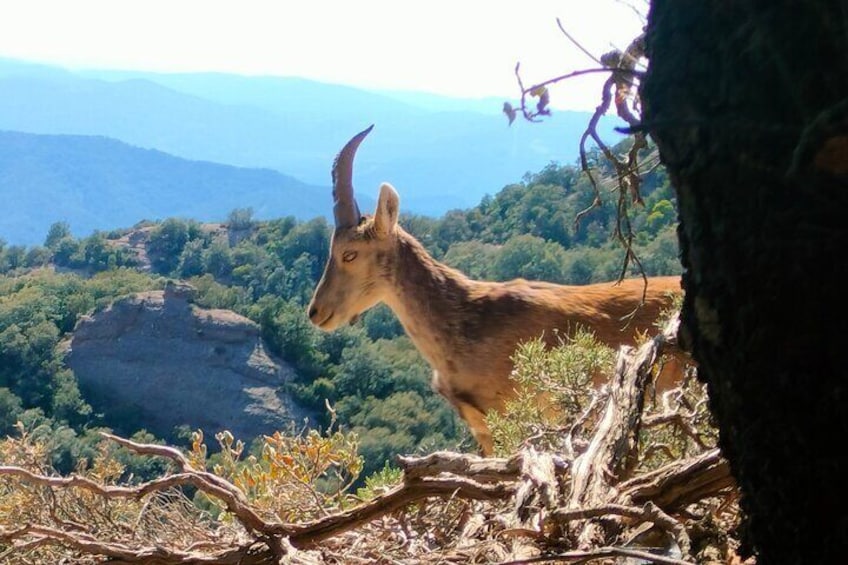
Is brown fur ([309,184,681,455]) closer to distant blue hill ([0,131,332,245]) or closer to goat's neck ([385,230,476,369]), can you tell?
goat's neck ([385,230,476,369])

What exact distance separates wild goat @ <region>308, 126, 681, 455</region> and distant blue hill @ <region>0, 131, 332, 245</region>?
A: 5745 inches

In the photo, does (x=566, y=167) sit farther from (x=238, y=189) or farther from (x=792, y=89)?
(x=238, y=189)

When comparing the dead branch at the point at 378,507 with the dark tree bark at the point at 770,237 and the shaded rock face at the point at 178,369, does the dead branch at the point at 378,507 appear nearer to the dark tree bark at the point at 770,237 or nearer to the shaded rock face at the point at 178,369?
the dark tree bark at the point at 770,237

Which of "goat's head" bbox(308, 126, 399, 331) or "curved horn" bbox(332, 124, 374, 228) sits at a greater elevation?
"curved horn" bbox(332, 124, 374, 228)

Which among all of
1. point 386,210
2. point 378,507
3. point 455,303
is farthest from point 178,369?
point 378,507

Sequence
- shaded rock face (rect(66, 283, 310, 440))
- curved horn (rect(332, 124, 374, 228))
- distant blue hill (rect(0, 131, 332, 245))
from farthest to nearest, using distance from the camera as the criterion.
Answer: distant blue hill (rect(0, 131, 332, 245)) → shaded rock face (rect(66, 283, 310, 440)) → curved horn (rect(332, 124, 374, 228))

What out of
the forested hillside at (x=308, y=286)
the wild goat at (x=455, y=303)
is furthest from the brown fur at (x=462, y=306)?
the forested hillside at (x=308, y=286)

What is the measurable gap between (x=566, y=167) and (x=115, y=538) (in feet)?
130

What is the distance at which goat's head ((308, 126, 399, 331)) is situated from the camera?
6.50 metres

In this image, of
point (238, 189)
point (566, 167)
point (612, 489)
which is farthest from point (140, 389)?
point (238, 189)

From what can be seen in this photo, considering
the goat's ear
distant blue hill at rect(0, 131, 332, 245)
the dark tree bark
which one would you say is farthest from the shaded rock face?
distant blue hill at rect(0, 131, 332, 245)

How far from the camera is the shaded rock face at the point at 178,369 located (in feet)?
115

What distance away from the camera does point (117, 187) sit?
16250cm

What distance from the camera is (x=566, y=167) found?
4100 centimetres
